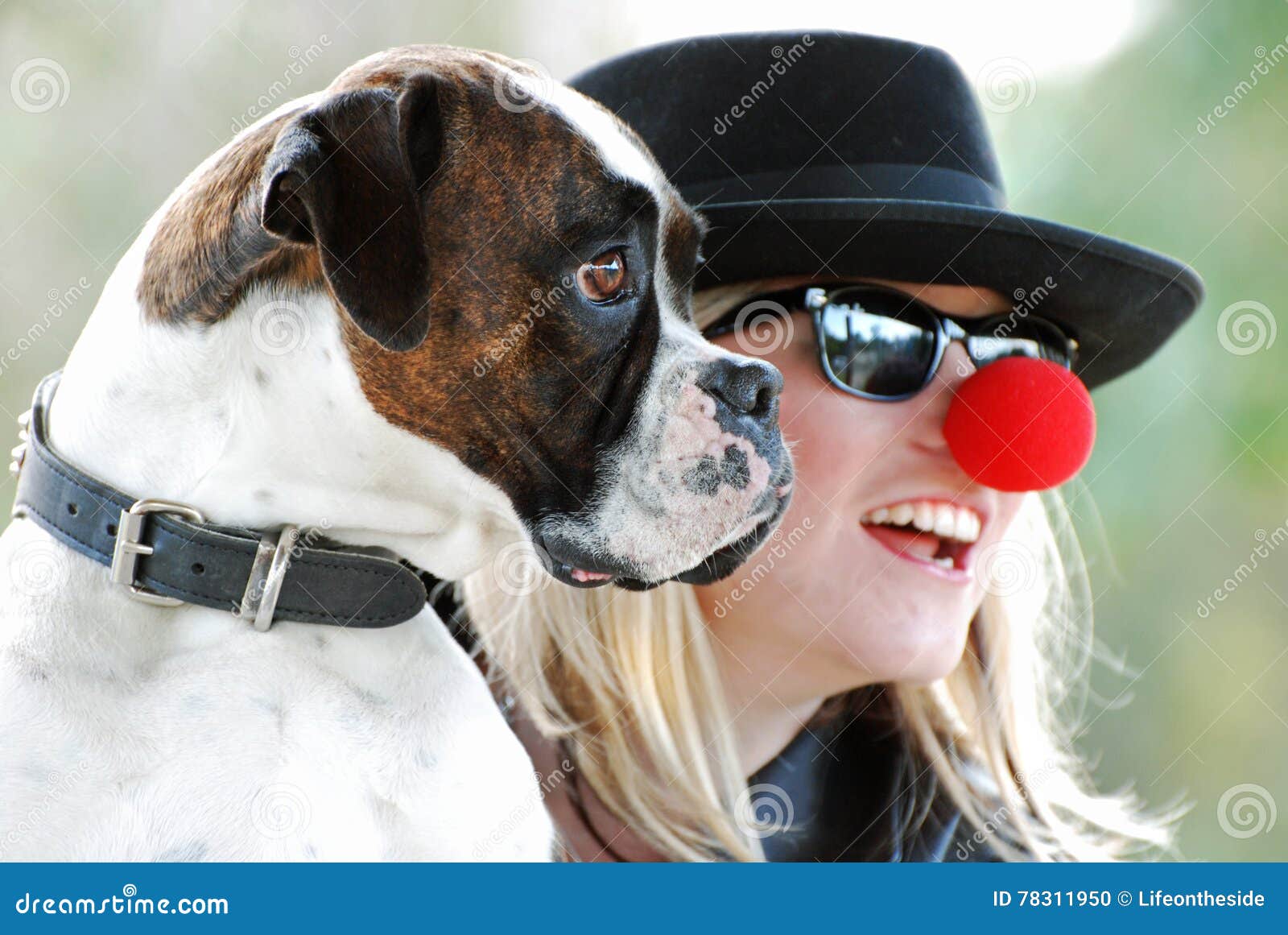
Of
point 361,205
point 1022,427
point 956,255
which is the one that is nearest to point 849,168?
point 956,255

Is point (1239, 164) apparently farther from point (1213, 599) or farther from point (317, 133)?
point (317, 133)

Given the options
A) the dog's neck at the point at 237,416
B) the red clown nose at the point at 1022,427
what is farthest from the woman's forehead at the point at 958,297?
the dog's neck at the point at 237,416

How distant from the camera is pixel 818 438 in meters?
1.79

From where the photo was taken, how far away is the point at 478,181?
1305 mm

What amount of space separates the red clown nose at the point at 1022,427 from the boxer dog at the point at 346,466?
51 cm

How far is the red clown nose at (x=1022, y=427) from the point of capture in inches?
69.4

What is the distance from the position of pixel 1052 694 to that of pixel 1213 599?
194 centimetres

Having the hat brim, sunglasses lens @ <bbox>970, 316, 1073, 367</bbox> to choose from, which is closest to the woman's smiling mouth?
sunglasses lens @ <bbox>970, 316, 1073, 367</bbox>

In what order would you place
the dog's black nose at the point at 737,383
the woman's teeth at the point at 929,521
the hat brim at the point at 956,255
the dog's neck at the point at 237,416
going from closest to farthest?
the dog's neck at the point at 237,416 < the dog's black nose at the point at 737,383 < the hat brim at the point at 956,255 < the woman's teeth at the point at 929,521

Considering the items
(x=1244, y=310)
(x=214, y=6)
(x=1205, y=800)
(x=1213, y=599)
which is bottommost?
(x=1205, y=800)

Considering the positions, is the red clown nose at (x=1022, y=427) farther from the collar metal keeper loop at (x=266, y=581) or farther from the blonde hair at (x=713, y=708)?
the collar metal keeper loop at (x=266, y=581)

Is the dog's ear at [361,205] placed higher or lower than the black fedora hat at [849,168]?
lower

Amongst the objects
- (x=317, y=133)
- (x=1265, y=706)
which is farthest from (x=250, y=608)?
(x=1265, y=706)

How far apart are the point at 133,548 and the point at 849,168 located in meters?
1.16
